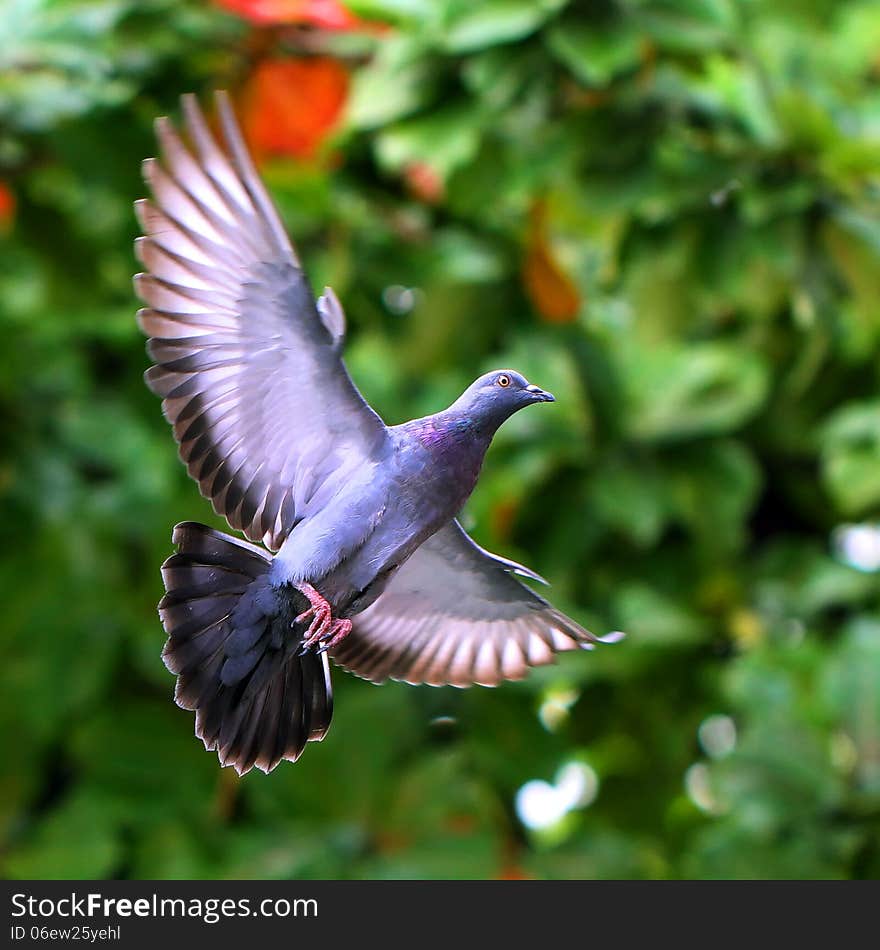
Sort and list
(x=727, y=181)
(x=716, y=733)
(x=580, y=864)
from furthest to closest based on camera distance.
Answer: (x=716, y=733) < (x=580, y=864) < (x=727, y=181)

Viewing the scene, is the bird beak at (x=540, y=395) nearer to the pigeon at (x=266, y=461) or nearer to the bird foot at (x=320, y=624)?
the pigeon at (x=266, y=461)

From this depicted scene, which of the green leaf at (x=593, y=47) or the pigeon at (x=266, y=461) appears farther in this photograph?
the green leaf at (x=593, y=47)

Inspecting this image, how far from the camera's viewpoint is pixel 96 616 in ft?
7.39

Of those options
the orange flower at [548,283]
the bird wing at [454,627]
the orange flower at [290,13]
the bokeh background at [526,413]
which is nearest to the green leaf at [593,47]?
the bokeh background at [526,413]

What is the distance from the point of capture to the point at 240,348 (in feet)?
A: 2.34

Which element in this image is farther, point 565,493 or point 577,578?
point 577,578

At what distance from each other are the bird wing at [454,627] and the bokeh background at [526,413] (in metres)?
0.96

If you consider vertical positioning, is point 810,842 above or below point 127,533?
below

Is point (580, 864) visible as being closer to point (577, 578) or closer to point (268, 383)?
point (577, 578)

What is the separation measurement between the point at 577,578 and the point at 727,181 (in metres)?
0.85

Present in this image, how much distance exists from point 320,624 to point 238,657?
55 mm

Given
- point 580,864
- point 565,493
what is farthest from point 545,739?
point 565,493

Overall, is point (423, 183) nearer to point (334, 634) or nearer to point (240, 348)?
point (240, 348)

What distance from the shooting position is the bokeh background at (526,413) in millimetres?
1799
